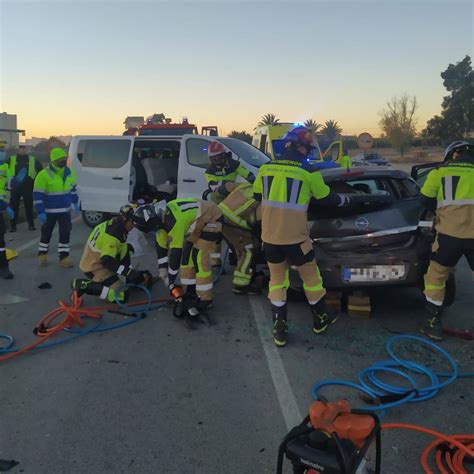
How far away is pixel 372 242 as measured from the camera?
14.5 ft

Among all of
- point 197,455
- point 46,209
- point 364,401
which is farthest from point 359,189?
point 46,209

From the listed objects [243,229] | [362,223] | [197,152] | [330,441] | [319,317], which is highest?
[197,152]

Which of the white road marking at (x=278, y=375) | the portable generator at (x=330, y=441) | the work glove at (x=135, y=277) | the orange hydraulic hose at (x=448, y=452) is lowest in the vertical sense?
the white road marking at (x=278, y=375)

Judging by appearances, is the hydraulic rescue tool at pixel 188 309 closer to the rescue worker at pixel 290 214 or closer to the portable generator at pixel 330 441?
the rescue worker at pixel 290 214

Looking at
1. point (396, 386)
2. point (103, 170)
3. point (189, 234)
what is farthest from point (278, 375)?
point (103, 170)

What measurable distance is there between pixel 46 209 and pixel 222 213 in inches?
132

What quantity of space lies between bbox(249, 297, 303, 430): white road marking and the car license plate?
100cm

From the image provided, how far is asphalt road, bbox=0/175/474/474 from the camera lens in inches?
112

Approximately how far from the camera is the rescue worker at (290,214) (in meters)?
4.19

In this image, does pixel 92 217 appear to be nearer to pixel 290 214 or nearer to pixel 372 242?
pixel 290 214

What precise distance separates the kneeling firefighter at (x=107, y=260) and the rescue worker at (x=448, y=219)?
316cm

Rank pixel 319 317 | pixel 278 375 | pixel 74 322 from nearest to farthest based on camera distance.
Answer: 1. pixel 278 375
2. pixel 319 317
3. pixel 74 322

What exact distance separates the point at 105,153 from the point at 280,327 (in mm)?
7037

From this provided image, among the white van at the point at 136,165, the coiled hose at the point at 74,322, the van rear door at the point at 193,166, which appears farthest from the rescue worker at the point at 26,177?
the coiled hose at the point at 74,322
